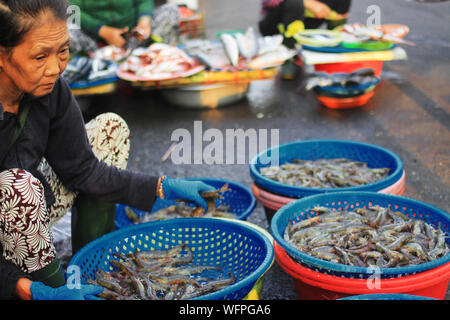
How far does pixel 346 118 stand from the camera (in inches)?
194

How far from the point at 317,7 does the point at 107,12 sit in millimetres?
2674

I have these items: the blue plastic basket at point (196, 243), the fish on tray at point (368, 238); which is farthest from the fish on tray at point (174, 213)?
the fish on tray at point (368, 238)

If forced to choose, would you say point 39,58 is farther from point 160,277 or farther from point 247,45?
point 247,45

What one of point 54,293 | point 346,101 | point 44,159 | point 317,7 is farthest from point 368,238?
point 317,7

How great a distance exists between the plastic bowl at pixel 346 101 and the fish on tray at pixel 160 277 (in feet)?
10.3

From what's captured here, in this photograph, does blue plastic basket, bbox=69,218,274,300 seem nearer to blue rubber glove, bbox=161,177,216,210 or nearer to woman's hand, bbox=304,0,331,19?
blue rubber glove, bbox=161,177,216,210

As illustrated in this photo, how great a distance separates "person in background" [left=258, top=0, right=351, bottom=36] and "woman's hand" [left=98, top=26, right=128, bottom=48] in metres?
1.95

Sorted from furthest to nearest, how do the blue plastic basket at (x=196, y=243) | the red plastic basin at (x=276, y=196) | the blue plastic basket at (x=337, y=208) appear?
the red plastic basin at (x=276, y=196)
the blue plastic basket at (x=196, y=243)
the blue plastic basket at (x=337, y=208)

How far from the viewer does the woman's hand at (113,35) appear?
5.79 metres

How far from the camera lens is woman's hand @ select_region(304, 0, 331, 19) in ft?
20.6

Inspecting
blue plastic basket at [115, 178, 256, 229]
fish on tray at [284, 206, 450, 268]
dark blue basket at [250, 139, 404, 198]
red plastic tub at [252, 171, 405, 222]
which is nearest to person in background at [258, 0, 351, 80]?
dark blue basket at [250, 139, 404, 198]

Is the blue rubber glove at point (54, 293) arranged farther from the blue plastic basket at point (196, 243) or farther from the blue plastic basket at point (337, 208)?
the blue plastic basket at point (337, 208)

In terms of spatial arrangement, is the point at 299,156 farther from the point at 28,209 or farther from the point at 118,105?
the point at 118,105
